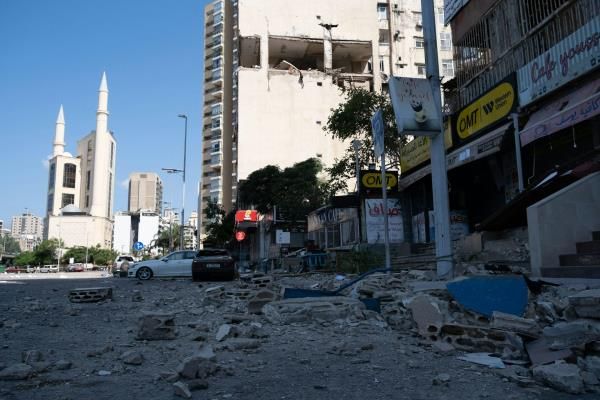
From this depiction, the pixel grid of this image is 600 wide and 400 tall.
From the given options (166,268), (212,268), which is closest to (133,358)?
(212,268)

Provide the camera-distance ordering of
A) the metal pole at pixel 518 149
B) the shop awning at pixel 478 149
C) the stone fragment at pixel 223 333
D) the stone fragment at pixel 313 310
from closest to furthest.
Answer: the stone fragment at pixel 223 333
the stone fragment at pixel 313 310
the metal pole at pixel 518 149
the shop awning at pixel 478 149

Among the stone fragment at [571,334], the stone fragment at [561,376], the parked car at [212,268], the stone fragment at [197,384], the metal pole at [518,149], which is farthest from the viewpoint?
the parked car at [212,268]

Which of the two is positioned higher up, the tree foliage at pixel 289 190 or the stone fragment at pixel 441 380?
the tree foliage at pixel 289 190

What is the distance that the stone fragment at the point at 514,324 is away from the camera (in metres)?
4.78

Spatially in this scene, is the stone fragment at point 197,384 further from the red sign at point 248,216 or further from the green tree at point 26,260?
the green tree at point 26,260

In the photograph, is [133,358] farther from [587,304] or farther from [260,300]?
[587,304]

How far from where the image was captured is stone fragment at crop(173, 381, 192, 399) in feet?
11.6

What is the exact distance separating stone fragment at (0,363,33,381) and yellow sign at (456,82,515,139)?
13600mm

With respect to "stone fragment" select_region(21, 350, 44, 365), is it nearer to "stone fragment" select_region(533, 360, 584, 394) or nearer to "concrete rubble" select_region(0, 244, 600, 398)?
"concrete rubble" select_region(0, 244, 600, 398)

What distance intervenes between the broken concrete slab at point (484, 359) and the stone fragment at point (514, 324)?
0.44 meters

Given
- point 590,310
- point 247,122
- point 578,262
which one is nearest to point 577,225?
point 578,262

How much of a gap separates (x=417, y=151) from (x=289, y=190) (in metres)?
23.5

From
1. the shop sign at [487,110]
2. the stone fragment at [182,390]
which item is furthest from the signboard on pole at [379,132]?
the stone fragment at [182,390]

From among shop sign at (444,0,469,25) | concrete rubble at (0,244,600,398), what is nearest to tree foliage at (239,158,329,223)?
shop sign at (444,0,469,25)
